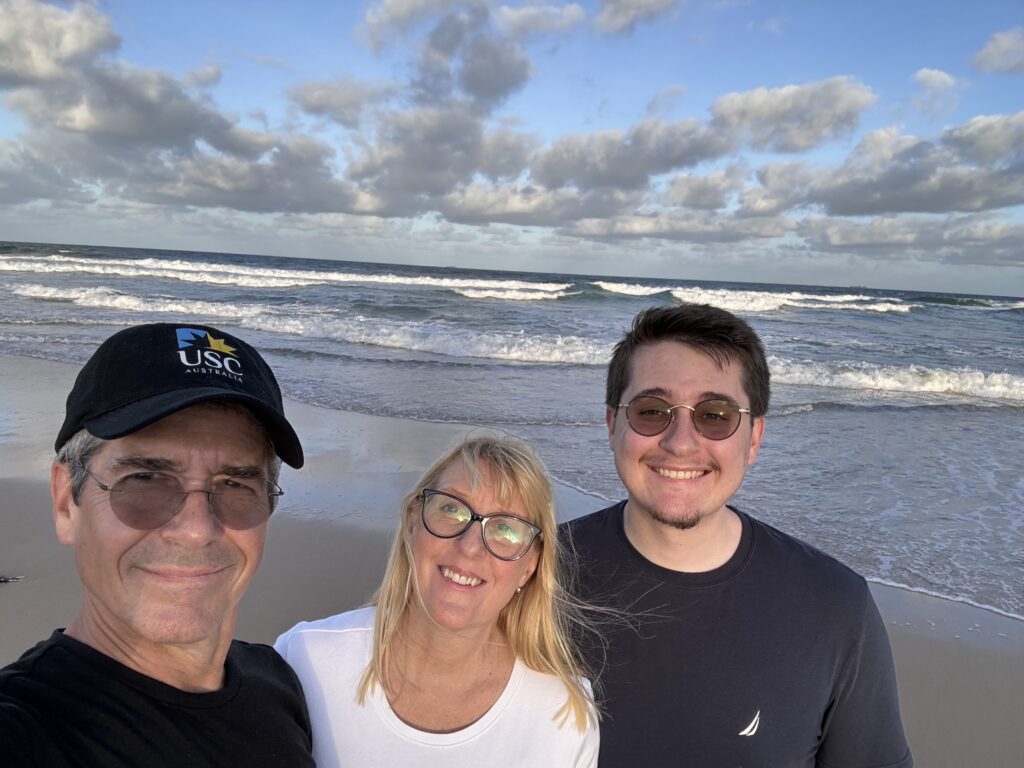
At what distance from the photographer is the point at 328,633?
209 centimetres

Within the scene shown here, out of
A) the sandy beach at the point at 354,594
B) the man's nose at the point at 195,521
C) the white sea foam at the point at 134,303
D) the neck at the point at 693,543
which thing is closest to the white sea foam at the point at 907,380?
the sandy beach at the point at 354,594

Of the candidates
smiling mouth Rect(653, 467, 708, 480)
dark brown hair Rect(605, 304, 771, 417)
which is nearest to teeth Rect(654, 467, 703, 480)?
smiling mouth Rect(653, 467, 708, 480)

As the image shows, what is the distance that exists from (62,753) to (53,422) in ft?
30.3

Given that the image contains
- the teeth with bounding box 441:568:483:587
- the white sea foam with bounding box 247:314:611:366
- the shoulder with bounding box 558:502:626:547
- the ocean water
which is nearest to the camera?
the teeth with bounding box 441:568:483:587

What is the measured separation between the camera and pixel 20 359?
12430mm

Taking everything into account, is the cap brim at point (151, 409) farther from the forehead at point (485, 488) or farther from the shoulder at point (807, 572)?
the shoulder at point (807, 572)

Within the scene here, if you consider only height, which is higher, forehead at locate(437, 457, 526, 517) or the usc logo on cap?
the usc logo on cap

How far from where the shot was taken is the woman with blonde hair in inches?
75.4

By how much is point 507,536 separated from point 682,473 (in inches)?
27.9

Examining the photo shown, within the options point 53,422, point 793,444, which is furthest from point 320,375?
point 793,444

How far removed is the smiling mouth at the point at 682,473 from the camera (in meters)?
2.31

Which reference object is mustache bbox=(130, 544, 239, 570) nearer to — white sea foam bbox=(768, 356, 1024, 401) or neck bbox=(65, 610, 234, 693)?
neck bbox=(65, 610, 234, 693)

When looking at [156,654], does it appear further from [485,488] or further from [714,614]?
[714,614]

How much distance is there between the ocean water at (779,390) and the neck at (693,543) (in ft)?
13.8
